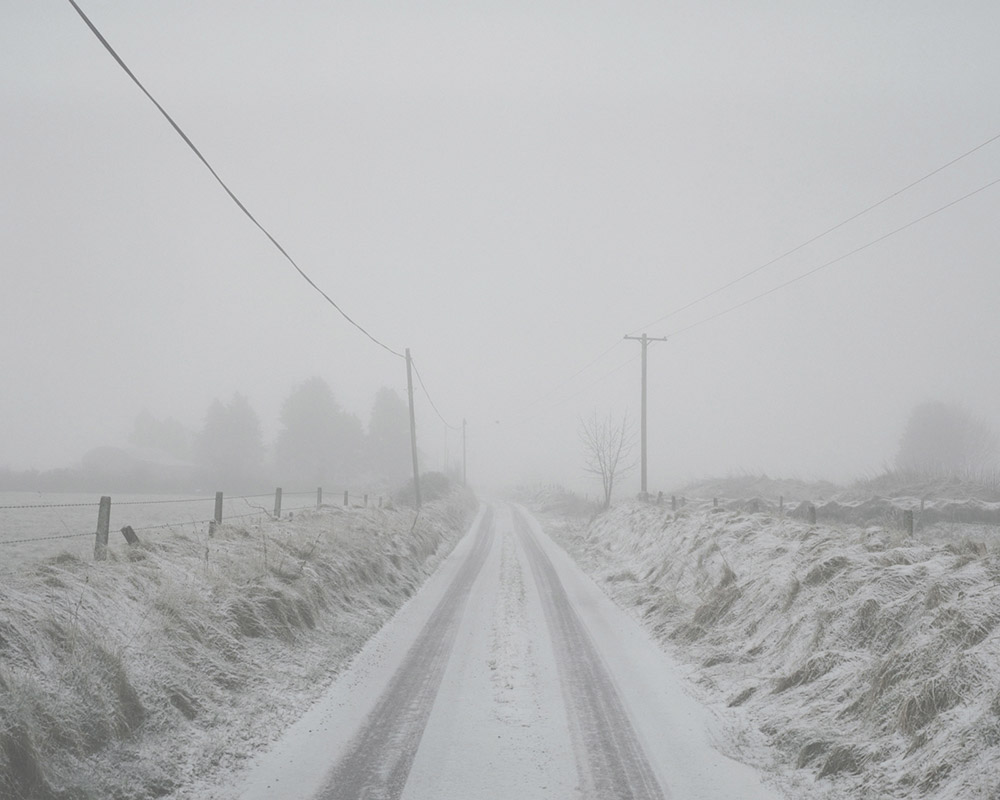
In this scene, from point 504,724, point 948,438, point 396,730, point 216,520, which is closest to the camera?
point 396,730

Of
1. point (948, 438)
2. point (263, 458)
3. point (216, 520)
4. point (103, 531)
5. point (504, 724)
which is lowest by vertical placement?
point (504, 724)

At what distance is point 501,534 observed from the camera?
29359 mm

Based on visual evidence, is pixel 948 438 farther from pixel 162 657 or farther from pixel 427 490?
pixel 162 657

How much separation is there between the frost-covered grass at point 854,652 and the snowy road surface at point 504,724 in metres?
0.79

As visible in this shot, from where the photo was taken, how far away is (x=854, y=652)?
6.97m

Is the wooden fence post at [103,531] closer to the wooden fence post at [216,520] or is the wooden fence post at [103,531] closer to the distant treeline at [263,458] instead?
the wooden fence post at [216,520]

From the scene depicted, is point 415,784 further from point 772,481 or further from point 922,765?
point 772,481

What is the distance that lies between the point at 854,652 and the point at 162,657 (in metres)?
8.96

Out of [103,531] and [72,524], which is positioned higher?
[103,531]

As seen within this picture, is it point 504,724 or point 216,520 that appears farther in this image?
point 216,520

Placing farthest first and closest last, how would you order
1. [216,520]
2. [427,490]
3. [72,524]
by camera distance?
[427,490] → [72,524] → [216,520]

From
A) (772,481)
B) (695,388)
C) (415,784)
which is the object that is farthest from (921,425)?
(695,388)

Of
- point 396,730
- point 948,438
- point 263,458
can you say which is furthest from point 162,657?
point 948,438

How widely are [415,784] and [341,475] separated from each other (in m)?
65.2
